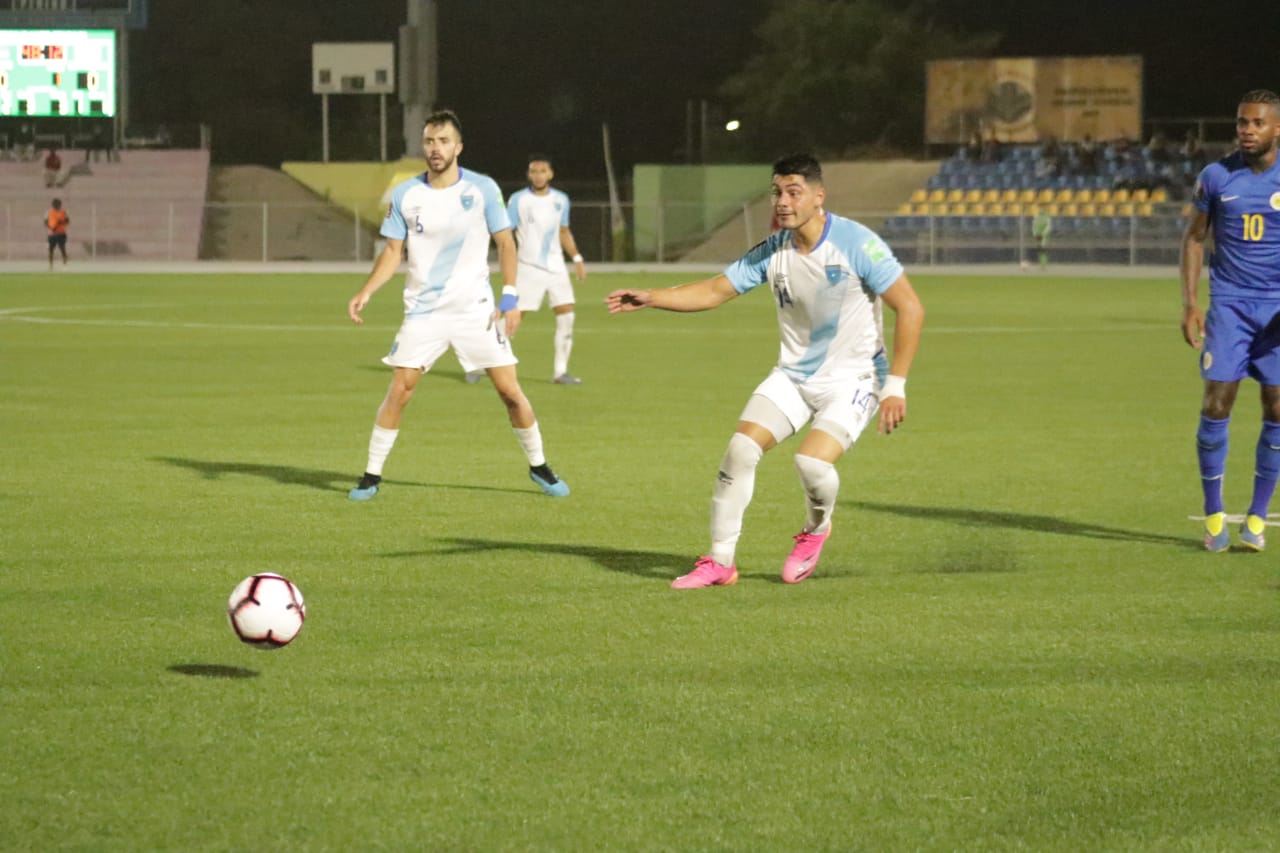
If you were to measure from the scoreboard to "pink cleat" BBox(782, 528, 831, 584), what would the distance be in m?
42.2

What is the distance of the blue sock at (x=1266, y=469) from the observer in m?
9.66

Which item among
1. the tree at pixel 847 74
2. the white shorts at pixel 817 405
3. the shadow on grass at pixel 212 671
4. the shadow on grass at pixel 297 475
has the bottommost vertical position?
the shadow on grass at pixel 297 475

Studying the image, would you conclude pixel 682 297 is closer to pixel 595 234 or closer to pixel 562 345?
pixel 562 345

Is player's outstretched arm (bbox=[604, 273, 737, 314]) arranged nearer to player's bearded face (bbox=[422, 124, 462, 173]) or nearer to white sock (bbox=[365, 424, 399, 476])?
player's bearded face (bbox=[422, 124, 462, 173])

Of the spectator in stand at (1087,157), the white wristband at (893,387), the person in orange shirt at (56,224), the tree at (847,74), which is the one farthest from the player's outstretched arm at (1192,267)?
the tree at (847,74)

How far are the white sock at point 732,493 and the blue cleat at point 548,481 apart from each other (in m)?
3.05

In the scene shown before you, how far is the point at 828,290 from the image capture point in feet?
27.9

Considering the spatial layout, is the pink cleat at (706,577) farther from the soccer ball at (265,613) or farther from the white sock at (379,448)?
the white sock at (379,448)

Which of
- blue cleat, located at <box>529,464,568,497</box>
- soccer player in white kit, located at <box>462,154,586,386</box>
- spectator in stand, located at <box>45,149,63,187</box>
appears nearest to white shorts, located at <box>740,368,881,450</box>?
blue cleat, located at <box>529,464,568,497</box>

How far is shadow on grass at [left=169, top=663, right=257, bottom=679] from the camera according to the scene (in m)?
6.70

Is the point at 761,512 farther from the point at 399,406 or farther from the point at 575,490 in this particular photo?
the point at 399,406

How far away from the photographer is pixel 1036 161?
60188mm

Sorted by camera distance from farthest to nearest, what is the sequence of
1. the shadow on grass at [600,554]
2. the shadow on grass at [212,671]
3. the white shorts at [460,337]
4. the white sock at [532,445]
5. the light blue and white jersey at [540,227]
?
the light blue and white jersey at [540,227], the white sock at [532,445], the white shorts at [460,337], the shadow on grass at [600,554], the shadow on grass at [212,671]

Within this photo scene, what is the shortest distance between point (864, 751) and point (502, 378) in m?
6.18
